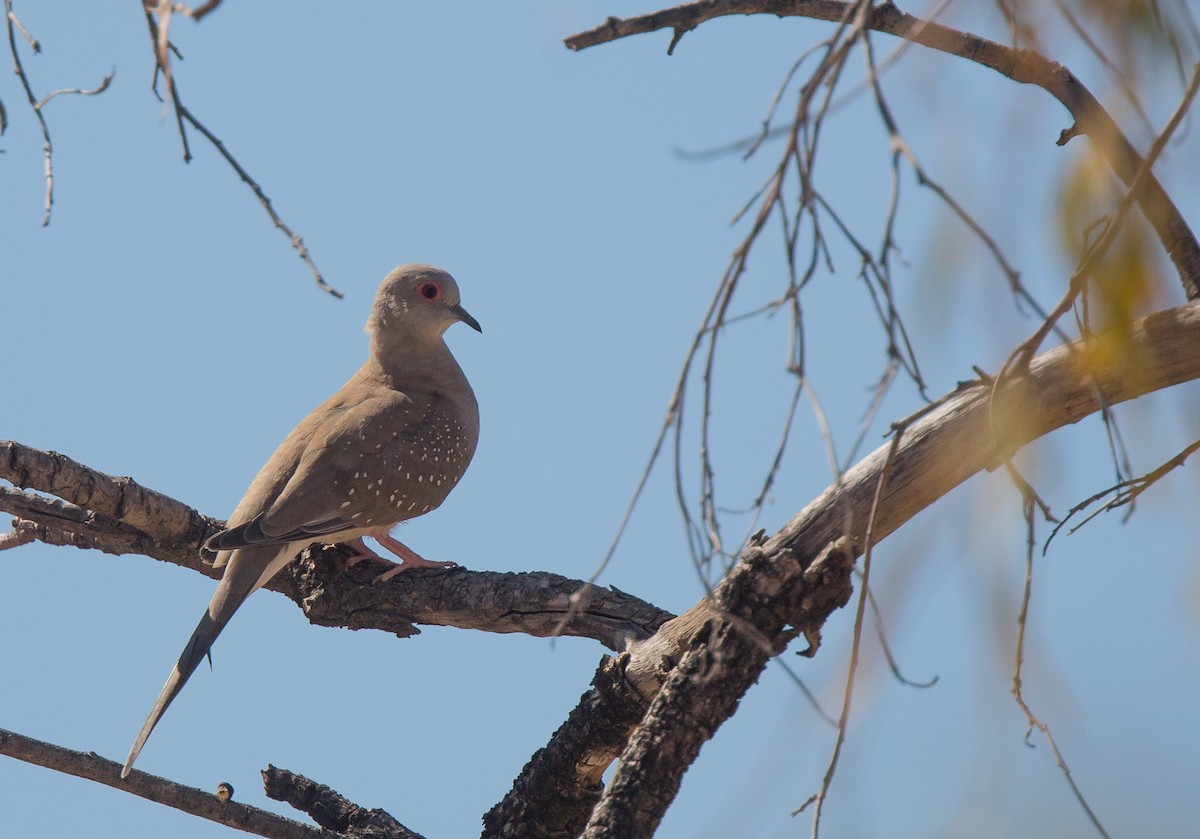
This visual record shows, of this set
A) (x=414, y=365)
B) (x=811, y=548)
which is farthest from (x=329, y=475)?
(x=811, y=548)

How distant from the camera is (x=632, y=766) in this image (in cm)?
334

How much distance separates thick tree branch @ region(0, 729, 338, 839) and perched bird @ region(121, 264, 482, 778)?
0.41 meters

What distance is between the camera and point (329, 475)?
5.47m

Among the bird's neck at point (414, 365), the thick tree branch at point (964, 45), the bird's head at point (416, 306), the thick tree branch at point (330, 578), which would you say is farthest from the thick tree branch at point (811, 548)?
the bird's head at point (416, 306)

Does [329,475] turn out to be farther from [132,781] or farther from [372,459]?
[132,781]


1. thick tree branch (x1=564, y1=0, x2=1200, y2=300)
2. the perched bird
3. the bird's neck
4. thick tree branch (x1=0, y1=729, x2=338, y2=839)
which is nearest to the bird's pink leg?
the perched bird

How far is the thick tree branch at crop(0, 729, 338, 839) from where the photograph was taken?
3.70 meters

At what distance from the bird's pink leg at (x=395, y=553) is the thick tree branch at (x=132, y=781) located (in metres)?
1.47

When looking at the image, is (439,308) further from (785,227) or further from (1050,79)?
(785,227)

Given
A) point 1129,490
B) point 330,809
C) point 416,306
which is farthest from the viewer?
point 416,306

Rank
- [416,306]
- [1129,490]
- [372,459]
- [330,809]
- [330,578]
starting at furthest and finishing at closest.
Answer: [416,306]
[372,459]
[330,578]
[330,809]
[1129,490]

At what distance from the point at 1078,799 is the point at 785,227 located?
92cm

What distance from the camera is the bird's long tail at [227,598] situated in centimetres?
471

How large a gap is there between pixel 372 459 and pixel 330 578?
1.97 ft
